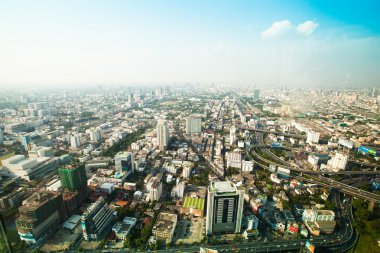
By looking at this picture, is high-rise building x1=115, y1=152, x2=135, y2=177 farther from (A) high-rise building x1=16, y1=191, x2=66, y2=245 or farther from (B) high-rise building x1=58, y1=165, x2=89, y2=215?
(A) high-rise building x1=16, y1=191, x2=66, y2=245

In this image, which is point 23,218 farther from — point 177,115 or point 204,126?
point 177,115

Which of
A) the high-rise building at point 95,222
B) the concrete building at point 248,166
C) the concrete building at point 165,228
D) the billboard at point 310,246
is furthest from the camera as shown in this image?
the concrete building at point 248,166

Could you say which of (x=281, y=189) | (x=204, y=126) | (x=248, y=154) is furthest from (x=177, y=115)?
(x=281, y=189)

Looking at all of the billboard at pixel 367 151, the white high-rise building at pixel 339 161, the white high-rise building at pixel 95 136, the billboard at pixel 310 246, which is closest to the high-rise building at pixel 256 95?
the billboard at pixel 367 151

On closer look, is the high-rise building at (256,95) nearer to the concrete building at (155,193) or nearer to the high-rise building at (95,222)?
the concrete building at (155,193)

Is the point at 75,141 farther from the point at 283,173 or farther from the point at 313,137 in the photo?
the point at 313,137

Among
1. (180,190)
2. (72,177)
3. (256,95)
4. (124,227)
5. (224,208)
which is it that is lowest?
(124,227)

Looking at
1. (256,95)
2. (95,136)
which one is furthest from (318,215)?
(256,95)
